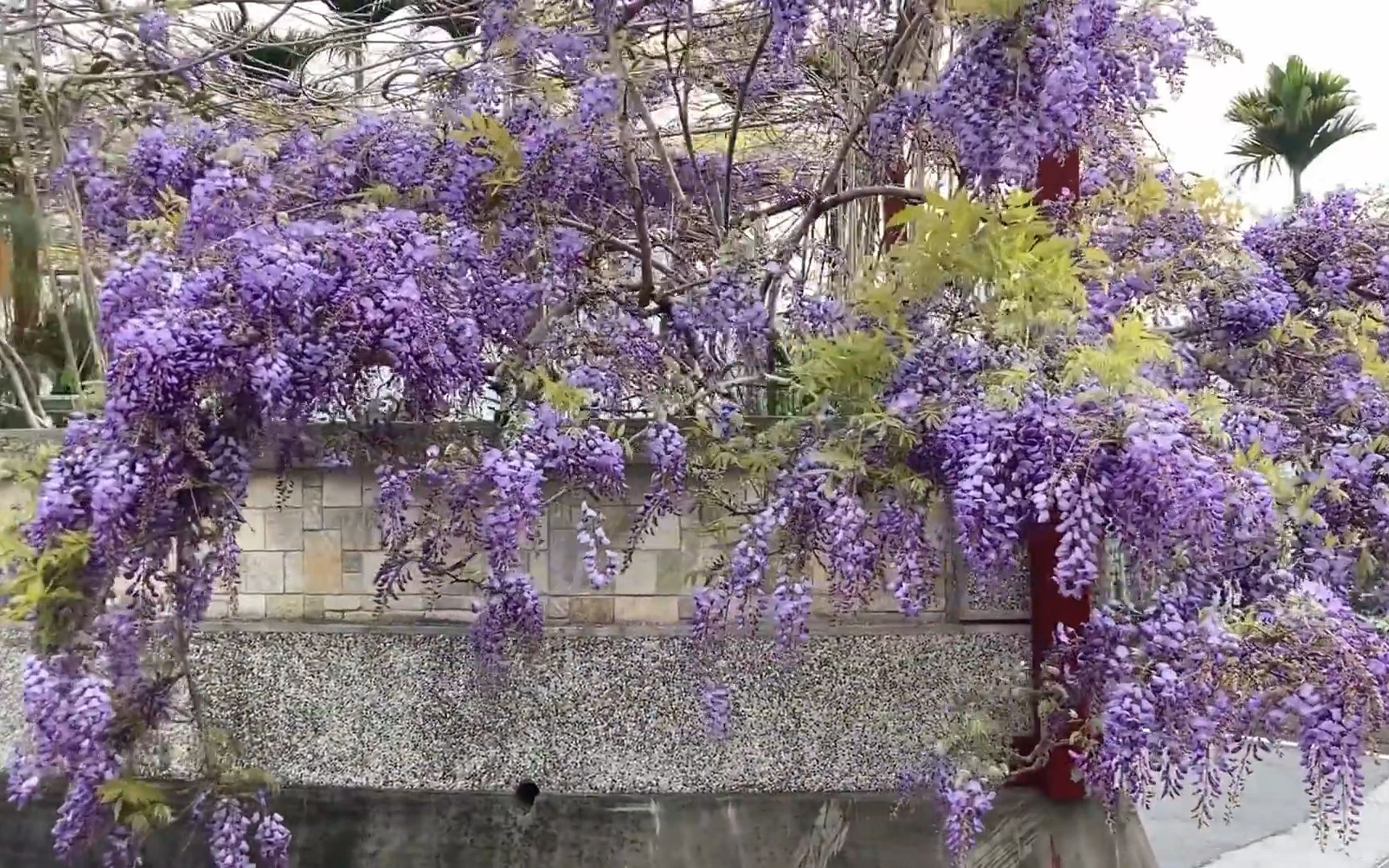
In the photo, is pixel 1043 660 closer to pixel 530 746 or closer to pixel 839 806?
pixel 839 806

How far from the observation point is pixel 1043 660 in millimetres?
2980

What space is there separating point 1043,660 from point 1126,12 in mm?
1822

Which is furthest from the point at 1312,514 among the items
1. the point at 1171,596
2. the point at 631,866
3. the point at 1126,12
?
the point at 631,866

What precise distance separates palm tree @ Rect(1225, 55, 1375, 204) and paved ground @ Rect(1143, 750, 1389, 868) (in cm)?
482

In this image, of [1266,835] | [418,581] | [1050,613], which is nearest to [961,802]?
[1050,613]

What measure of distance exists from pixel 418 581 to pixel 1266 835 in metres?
4.41

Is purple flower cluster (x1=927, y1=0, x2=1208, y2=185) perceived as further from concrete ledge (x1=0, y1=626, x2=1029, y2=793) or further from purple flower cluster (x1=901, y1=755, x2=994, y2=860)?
purple flower cluster (x1=901, y1=755, x2=994, y2=860)

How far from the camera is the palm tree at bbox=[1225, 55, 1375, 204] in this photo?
8188 millimetres

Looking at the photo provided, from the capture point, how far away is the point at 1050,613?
3125 millimetres

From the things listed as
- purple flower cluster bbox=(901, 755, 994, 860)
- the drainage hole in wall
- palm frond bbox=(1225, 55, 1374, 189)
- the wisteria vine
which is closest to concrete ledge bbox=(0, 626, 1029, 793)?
the drainage hole in wall

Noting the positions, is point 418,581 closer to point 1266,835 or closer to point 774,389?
point 774,389

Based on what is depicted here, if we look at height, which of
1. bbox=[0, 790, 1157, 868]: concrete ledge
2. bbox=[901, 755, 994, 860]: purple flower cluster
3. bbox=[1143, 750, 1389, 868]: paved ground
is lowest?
bbox=[1143, 750, 1389, 868]: paved ground

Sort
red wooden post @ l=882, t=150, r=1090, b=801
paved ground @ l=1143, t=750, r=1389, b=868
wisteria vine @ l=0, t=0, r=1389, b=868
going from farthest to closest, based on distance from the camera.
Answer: paved ground @ l=1143, t=750, r=1389, b=868
red wooden post @ l=882, t=150, r=1090, b=801
wisteria vine @ l=0, t=0, r=1389, b=868

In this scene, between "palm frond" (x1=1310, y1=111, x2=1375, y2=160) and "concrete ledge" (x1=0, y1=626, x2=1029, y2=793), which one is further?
"palm frond" (x1=1310, y1=111, x2=1375, y2=160)
